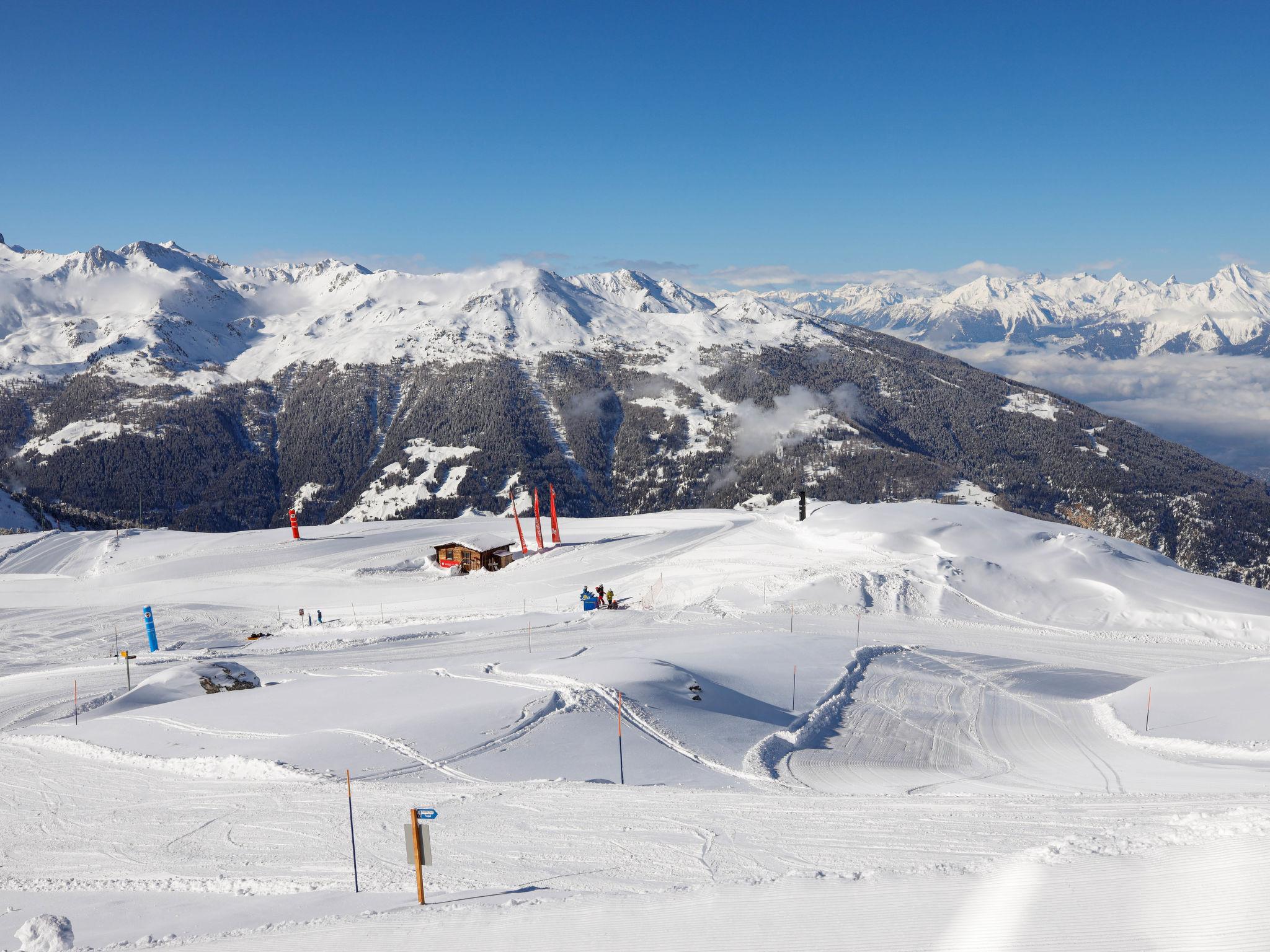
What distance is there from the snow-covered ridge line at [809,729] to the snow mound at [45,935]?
45.3 feet

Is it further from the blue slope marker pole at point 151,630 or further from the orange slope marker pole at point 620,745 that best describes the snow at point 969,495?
the orange slope marker pole at point 620,745

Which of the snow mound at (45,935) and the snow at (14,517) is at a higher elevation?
the snow mound at (45,935)

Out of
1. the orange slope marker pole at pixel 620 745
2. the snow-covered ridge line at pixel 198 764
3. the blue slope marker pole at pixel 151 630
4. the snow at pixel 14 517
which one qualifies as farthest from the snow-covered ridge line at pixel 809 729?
the snow at pixel 14 517

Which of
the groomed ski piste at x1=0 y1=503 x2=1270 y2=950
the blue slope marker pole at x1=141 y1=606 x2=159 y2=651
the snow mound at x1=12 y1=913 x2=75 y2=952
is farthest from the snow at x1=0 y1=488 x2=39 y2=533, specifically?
the snow mound at x1=12 y1=913 x2=75 y2=952

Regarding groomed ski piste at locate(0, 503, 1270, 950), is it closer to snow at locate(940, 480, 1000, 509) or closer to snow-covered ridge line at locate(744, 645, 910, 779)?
snow-covered ridge line at locate(744, 645, 910, 779)

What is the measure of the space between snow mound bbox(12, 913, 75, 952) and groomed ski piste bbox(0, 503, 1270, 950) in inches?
15.3

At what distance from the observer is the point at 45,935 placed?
1004cm

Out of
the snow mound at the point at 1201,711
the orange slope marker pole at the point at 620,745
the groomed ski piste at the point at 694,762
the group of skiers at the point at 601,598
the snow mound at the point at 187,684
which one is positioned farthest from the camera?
the group of skiers at the point at 601,598

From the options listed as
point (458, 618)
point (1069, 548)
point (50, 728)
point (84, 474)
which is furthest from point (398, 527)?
point (84, 474)

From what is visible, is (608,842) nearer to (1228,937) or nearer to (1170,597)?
(1228,937)

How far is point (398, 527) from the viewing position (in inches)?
2790

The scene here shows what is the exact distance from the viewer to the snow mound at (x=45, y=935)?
9.88 meters

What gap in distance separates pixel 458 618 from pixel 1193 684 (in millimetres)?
34181

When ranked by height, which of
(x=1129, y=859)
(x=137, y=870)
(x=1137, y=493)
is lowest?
(x=1137, y=493)
